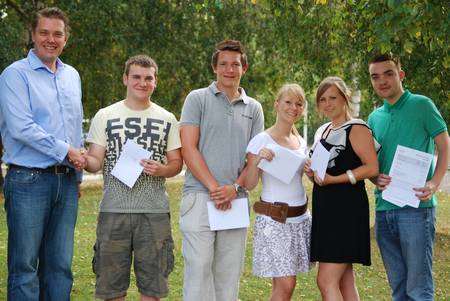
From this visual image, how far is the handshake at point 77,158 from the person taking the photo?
475 centimetres

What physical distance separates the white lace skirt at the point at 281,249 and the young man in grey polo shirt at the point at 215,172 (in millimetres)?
156

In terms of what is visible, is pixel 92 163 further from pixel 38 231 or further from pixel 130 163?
pixel 38 231

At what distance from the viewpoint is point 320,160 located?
4.88m

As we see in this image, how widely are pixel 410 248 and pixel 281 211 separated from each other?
98 centimetres

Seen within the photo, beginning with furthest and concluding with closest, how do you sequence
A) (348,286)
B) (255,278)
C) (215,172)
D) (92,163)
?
1. (255,278)
2. (348,286)
3. (215,172)
4. (92,163)

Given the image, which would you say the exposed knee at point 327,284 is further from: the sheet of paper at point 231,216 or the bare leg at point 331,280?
the sheet of paper at point 231,216

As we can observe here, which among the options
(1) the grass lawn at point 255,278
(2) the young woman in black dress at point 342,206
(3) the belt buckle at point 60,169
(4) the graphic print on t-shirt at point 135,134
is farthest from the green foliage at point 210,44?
(3) the belt buckle at point 60,169

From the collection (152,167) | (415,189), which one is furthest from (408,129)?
(152,167)

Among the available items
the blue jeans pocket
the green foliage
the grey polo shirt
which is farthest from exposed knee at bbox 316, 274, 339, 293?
the green foliage

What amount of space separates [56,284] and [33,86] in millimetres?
1462

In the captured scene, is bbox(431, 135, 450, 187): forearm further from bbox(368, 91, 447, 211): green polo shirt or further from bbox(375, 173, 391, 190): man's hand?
bbox(375, 173, 391, 190): man's hand

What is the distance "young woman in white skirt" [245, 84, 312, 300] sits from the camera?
16.3ft

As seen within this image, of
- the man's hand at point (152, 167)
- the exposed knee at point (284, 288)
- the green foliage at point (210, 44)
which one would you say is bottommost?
the exposed knee at point (284, 288)

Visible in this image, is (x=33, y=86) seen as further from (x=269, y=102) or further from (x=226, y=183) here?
(x=269, y=102)
